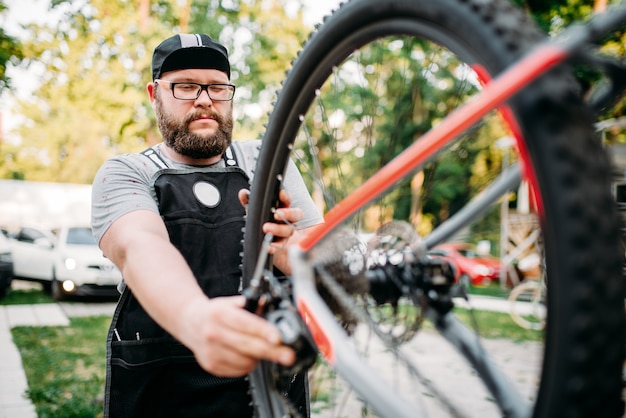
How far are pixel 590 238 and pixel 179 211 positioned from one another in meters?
1.29

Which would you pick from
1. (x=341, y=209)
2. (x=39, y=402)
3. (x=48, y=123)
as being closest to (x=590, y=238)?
(x=341, y=209)

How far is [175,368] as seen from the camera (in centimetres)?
171

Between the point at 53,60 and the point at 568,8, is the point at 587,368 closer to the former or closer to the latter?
the point at 568,8

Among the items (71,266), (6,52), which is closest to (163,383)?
(6,52)

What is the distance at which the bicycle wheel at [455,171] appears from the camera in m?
0.65

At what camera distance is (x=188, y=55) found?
71.4 inches

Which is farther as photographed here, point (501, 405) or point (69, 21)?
point (69, 21)

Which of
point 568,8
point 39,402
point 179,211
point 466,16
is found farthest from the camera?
point 568,8

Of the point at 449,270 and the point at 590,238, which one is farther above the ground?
the point at 590,238

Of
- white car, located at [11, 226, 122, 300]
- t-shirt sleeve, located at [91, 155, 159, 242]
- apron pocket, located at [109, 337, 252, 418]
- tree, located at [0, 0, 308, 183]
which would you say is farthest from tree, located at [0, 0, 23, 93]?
apron pocket, located at [109, 337, 252, 418]

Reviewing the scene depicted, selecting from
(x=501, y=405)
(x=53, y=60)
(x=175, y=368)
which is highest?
(x=53, y=60)

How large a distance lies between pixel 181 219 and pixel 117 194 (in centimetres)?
23

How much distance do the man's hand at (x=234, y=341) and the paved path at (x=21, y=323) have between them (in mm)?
985

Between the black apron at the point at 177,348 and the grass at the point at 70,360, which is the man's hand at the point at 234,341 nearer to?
the black apron at the point at 177,348
